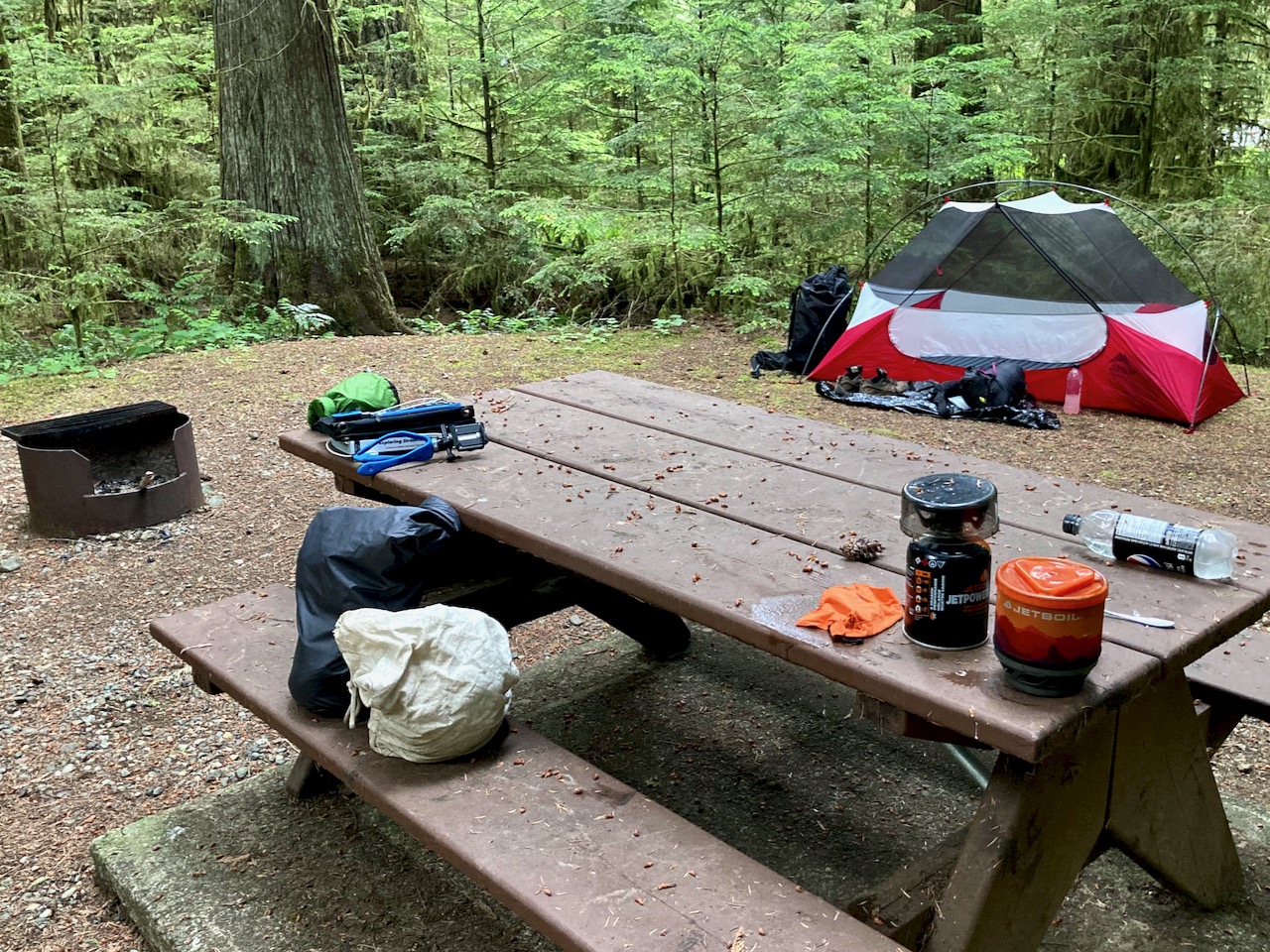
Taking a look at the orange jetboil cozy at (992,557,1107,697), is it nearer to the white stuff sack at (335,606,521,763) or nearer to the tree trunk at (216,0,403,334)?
the white stuff sack at (335,606,521,763)

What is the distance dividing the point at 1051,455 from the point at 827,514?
168 inches

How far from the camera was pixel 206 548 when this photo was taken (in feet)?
16.1

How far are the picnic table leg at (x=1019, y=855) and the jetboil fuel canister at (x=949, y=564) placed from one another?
27 cm

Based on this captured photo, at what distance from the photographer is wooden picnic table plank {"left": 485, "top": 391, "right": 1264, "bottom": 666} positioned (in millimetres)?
1979

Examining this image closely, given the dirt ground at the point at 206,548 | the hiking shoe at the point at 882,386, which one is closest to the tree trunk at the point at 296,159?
the dirt ground at the point at 206,548

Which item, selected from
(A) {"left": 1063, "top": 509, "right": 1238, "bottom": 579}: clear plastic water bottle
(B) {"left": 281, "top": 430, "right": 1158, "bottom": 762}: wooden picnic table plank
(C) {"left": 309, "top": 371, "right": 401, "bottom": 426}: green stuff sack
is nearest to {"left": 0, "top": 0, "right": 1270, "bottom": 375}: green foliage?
(C) {"left": 309, "top": 371, "right": 401, "bottom": 426}: green stuff sack

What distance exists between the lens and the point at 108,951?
8.26ft

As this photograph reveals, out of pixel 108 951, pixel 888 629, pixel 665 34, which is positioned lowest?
pixel 108 951

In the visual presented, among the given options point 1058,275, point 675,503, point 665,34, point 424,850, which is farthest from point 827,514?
point 665,34

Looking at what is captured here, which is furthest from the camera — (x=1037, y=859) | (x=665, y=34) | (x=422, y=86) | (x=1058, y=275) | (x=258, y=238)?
(x=422, y=86)

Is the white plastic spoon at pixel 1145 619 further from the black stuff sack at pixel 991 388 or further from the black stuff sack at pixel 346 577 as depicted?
the black stuff sack at pixel 991 388

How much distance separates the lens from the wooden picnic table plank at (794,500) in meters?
1.98

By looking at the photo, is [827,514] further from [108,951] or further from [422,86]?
[422,86]

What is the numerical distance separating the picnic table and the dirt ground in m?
1.03
